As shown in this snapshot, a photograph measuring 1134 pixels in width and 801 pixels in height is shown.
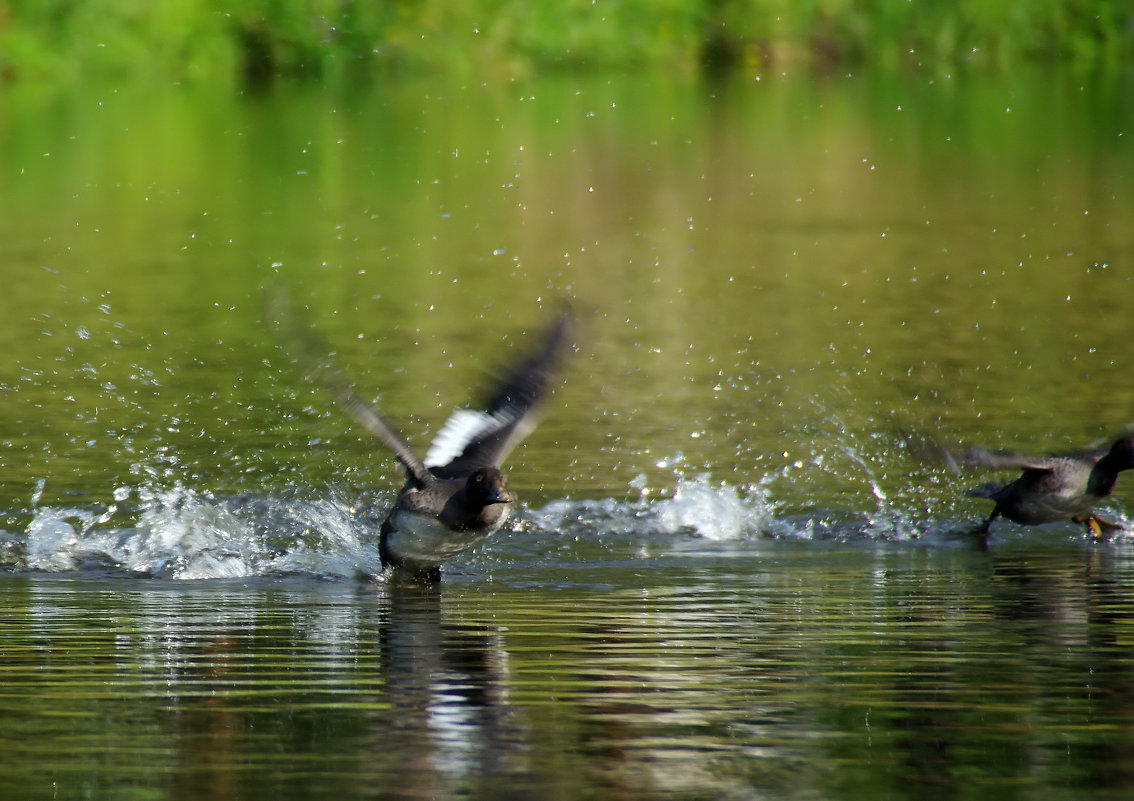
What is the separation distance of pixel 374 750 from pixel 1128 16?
2008 inches

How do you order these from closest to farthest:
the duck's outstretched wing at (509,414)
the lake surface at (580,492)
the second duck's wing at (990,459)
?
the lake surface at (580,492) < the duck's outstretched wing at (509,414) < the second duck's wing at (990,459)

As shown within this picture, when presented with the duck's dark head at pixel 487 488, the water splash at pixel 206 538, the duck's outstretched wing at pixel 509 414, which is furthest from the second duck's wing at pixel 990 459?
the water splash at pixel 206 538

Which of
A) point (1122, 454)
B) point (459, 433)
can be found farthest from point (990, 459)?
point (459, 433)

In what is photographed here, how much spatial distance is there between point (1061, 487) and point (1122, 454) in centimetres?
33

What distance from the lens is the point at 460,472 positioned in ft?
29.9

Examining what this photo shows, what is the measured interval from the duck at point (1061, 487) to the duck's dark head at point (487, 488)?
234 centimetres

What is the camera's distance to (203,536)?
9.67 m

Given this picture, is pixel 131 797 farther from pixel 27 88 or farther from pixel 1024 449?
pixel 27 88

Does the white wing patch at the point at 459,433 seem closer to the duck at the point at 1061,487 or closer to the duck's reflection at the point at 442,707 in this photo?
the duck's reflection at the point at 442,707

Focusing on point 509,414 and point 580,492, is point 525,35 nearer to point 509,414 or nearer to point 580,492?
point 580,492

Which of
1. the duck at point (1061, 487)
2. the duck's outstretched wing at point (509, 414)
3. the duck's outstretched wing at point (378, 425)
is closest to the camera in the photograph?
the duck's outstretched wing at point (378, 425)

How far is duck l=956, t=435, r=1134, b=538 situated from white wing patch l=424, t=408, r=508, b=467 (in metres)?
2.19

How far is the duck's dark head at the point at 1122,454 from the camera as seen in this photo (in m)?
9.97

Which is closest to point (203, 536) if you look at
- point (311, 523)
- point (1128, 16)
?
point (311, 523)
